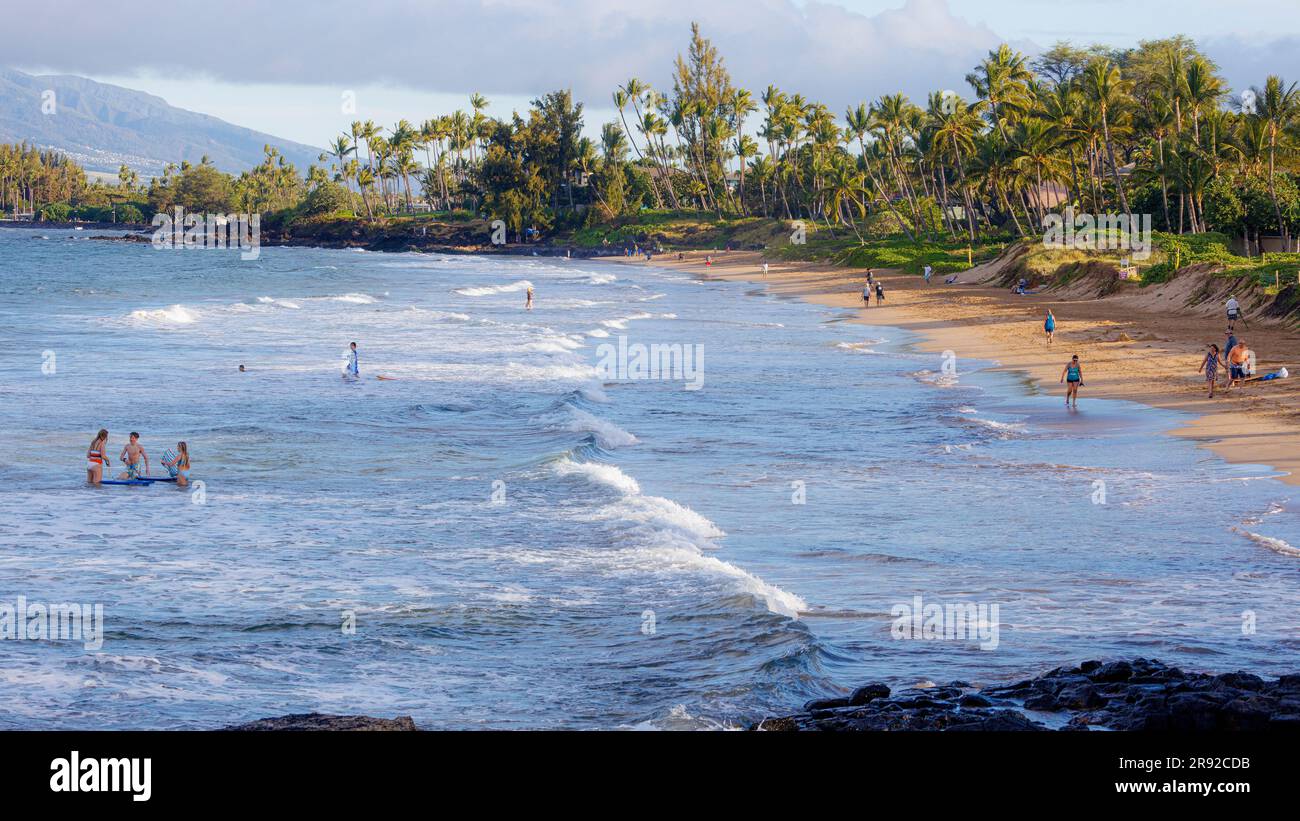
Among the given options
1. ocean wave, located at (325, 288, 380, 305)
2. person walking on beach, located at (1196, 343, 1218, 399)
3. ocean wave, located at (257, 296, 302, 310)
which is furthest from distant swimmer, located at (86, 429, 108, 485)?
ocean wave, located at (325, 288, 380, 305)

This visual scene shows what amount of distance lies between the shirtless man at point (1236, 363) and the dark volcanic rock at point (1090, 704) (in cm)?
1995

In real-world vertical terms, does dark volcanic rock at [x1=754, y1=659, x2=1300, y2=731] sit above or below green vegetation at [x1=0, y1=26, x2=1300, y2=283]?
below

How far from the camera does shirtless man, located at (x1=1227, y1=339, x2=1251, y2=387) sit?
2881 centimetres

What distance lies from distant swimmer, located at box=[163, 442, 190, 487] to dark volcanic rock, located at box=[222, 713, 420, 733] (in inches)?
504

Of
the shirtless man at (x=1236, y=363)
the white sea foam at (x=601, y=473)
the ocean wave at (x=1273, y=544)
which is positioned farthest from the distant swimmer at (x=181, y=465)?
the shirtless man at (x=1236, y=363)

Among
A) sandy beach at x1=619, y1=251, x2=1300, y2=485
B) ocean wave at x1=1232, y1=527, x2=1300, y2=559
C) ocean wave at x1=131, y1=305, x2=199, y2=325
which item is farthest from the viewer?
ocean wave at x1=131, y1=305, x2=199, y2=325

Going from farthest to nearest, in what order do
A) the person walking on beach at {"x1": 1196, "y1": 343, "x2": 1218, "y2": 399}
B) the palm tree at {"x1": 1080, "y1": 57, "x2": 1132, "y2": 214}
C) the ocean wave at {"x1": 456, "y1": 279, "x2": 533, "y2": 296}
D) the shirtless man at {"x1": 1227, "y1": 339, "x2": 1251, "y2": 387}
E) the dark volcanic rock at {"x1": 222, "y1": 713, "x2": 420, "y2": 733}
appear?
the ocean wave at {"x1": 456, "y1": 279, "x2": 533, "y2": 296}
the palm tree at {"x1": 1080, "y1": 57, "x2": 1132, "y2": 214}
the shirtless man at {"x1": 1227, "y1": 339, "x2": 1251, "y2": 387}
the person walking on beach at {"x1": 1196, "y1": 343, "x2": 1218, "y2": 399}
the dark volcanic rock at {"x1": 222, "y1": 713, "x2": 420, "y2": 733}

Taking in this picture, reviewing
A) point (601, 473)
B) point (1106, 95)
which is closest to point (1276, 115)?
point (1106, 95)

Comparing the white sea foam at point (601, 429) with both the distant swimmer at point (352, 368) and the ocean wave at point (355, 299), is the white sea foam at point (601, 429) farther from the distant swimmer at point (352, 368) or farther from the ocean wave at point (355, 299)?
the ocean wave at point (355, 299)

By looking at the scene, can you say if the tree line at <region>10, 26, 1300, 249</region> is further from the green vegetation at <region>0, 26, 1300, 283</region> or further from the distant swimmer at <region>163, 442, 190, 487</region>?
the distant swimmer at <region>163, 442, 190, 487</region>

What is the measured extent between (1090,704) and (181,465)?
16.1 m

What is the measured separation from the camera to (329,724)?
29.7 ft
